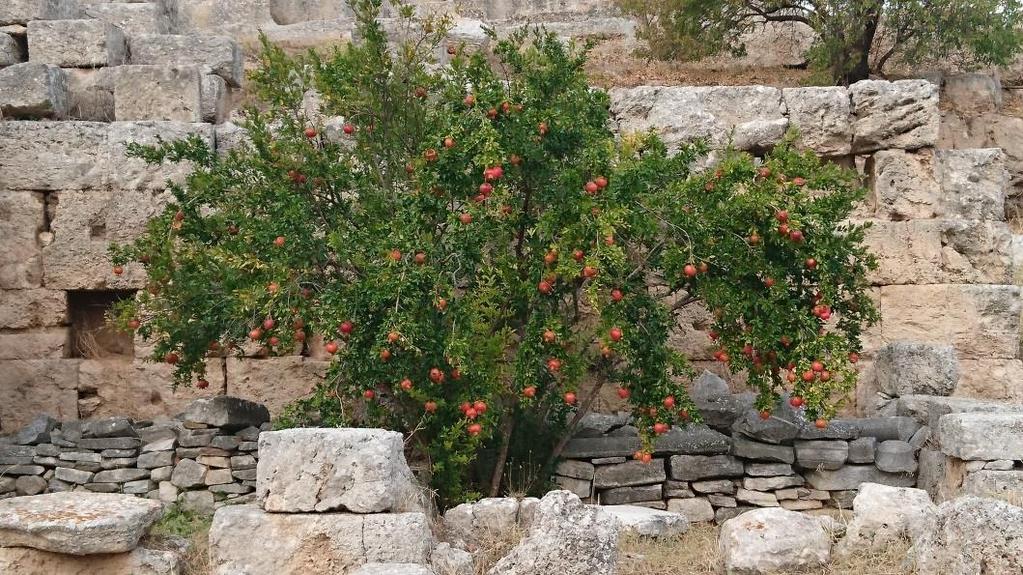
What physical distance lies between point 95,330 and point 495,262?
13.6ft

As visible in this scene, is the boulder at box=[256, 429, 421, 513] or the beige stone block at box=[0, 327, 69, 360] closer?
the boulder at box=[256, 429, 421, 513]

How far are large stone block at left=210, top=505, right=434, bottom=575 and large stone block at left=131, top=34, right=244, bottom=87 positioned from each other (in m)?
5.46

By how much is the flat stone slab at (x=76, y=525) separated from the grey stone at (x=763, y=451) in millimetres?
4033

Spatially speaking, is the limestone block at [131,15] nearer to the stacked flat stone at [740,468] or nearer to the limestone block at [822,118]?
the limestone block at [822,118]

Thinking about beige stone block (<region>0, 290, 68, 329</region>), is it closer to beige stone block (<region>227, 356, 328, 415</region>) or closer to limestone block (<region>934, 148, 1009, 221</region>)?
beige stone block (<region>227, 356, 328, 415</region>)

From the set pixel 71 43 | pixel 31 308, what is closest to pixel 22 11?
pixel 71 43

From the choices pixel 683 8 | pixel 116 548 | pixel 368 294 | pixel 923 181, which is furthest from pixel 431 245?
pixel 683 8

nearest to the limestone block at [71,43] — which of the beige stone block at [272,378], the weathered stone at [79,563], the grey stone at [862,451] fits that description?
the beige stone block at [272,378]

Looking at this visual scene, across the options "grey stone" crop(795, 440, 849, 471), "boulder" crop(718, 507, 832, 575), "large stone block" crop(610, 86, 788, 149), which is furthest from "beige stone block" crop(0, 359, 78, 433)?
"grey stone" crop(795, 440, 849, 471)

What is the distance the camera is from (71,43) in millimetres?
10125

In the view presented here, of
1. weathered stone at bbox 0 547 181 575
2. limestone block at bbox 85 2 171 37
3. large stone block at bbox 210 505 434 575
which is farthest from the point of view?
limestone block at bbox 85 2 171 37

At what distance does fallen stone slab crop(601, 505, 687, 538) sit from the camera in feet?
23.2

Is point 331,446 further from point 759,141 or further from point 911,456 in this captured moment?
point 759,141

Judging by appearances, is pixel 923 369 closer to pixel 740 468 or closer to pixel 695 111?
A: pixel 740 468
